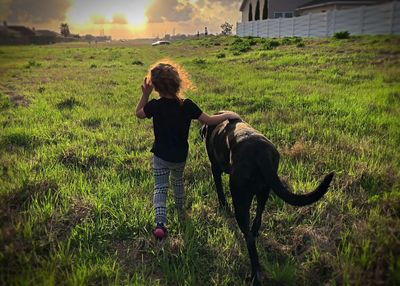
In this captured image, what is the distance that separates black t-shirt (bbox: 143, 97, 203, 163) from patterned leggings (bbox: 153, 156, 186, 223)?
0.31 ft

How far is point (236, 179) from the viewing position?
3.00 meters

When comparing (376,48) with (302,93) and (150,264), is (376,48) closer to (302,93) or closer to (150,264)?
(302,93)

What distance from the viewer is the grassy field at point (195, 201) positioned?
9.84 feet

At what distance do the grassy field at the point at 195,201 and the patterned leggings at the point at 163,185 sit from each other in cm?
19

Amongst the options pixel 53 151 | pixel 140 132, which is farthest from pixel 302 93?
pixel 53 151

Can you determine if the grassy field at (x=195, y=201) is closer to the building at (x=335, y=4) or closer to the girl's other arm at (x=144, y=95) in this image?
the girl's other arm at (x=144, y=95)

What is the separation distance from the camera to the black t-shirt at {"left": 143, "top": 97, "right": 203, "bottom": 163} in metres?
3.87

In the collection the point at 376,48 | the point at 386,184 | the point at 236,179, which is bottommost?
the point at 386,184

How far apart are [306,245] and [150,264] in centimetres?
147

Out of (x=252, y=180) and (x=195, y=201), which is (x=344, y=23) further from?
(x=252, y=180)

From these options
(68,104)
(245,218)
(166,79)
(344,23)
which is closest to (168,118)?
(166,79)

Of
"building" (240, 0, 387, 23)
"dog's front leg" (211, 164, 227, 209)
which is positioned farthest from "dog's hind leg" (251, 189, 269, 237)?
"building" (240, 0, 387, 23)

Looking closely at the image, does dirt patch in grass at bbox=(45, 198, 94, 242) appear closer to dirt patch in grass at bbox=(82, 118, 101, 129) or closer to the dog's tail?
the dog's tail

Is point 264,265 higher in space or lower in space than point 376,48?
lower
